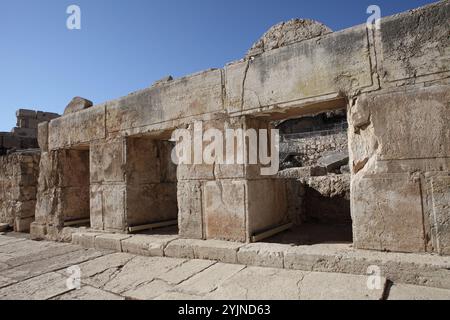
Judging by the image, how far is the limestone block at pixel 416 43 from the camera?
257 cm

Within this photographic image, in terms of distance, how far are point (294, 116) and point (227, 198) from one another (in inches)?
49.8

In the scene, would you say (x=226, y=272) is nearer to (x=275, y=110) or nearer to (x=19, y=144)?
(x=275, y=110)

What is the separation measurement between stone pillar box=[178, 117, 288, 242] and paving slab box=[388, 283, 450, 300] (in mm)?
1519

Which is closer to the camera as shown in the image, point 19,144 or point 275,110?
point 275,110

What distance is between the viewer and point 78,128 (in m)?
5.43

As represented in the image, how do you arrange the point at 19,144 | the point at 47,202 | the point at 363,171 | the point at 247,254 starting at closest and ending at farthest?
the point at 363,171 → the point at 247,254 → the point at 47,202 → the point at 19,144

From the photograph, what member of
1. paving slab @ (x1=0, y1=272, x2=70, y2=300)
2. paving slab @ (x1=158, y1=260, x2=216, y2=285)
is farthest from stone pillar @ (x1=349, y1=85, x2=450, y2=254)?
paving slab @ (x1=0, y1=272, x2=70, y2=300)

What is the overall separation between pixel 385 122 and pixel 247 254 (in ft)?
5.99

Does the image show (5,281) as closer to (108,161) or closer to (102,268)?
(102,268)

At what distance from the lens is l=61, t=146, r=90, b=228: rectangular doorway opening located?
574 cm

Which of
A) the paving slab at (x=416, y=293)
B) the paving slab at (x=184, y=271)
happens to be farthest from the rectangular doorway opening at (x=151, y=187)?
the paving slab at (x=416, y=293)

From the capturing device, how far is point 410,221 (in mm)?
2633
